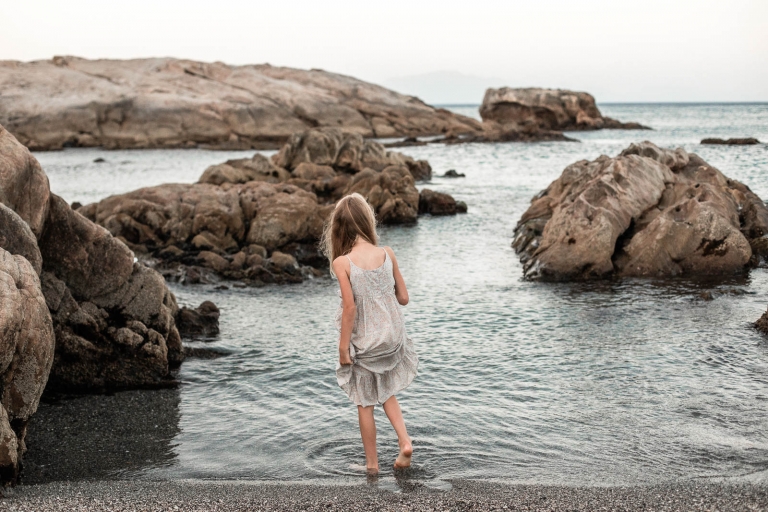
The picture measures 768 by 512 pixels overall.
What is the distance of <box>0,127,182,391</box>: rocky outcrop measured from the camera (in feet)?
32.3

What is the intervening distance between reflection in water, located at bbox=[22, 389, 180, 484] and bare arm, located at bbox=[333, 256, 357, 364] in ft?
8.47

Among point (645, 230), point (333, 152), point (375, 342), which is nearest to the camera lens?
point (375, 342)

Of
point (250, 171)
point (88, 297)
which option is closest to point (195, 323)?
point (88, 297)

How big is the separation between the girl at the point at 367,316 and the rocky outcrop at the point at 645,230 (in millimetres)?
11403

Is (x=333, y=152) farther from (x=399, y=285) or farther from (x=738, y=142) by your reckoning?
(x=738, y=142)

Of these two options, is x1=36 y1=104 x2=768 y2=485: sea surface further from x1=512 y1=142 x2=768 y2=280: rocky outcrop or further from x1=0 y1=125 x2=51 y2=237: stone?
x1=0 y1=125 x2=51 y2=237: stone

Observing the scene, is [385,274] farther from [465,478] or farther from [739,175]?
[739,175]

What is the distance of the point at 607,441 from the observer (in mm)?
8023

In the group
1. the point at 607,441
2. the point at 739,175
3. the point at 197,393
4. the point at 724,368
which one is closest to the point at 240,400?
the point at 197,393

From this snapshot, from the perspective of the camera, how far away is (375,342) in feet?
22.0

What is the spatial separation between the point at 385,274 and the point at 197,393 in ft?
15.4

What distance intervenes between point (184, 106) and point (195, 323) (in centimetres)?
7623

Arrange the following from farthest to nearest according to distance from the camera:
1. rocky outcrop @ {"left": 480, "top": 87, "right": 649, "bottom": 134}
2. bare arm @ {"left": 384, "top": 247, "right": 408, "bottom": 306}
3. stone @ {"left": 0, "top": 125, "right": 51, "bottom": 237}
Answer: rocky outcrop @ {"left": 480, "top": 87, "right": 649, "bottom": 134}, stone @ {"left": 0, "top": 125, "right": 51, "bottom": 237}, bare arm @ {"left": 384, "top": 247, "right": 408, "bottom": 306}

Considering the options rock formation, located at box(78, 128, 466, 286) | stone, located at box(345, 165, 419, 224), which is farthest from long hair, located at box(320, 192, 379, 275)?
stone, located at box(345, 165, 419, 224)
